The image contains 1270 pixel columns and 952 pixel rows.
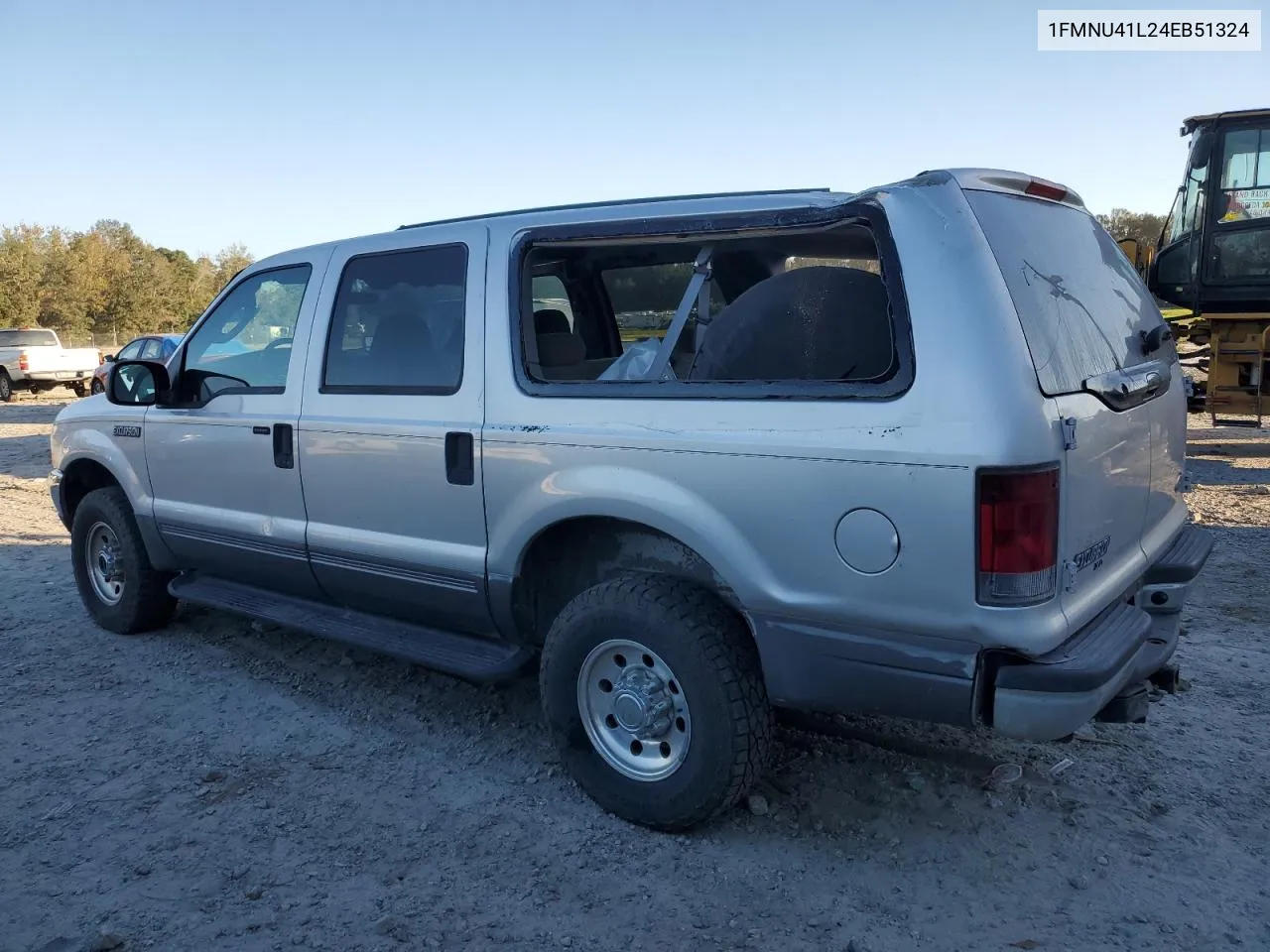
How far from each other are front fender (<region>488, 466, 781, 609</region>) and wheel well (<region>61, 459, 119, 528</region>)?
3.11 meters

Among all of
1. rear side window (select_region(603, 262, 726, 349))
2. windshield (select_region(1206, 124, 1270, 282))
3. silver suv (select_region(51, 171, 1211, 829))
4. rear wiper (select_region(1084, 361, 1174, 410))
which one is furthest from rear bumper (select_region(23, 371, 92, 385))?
rear wiper (select_region(1084, 361, 1174, 410))

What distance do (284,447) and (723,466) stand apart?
2264mm

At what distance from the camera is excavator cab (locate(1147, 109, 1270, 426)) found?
9875 mm

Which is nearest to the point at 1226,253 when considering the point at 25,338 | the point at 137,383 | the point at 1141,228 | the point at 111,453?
the point at 1141,228

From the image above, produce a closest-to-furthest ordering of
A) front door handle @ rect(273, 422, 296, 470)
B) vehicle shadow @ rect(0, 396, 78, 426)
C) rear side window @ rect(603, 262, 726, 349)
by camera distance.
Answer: front door handle @ rect(273, 422, 296, 470), rear side window @ rect(603, 262, 726, 349), vehicle shadow @ rect(0, 396, 78, 426)

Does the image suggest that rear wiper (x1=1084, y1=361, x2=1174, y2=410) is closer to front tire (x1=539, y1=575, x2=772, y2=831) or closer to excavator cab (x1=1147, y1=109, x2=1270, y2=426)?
front tire (x1=539, y1=575, x2=772, y2=831)

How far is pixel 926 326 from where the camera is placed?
8.76ft

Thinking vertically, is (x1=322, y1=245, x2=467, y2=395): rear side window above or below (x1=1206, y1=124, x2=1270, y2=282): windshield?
below

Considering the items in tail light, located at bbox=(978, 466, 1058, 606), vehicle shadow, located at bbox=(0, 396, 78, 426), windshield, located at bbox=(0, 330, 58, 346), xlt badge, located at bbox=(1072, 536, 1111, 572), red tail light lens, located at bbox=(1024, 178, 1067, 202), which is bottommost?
vehicle shadow, located at bbox=(0, 396, 78, 426)

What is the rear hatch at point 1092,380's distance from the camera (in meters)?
2.72

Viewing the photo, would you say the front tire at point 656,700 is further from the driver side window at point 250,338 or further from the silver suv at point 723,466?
the driver side window at point 250,338

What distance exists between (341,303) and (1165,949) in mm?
3765

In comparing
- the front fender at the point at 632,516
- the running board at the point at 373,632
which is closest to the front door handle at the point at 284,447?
the running board at the point at 373,632

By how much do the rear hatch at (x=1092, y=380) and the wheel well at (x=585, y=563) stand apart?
1.08 meters
